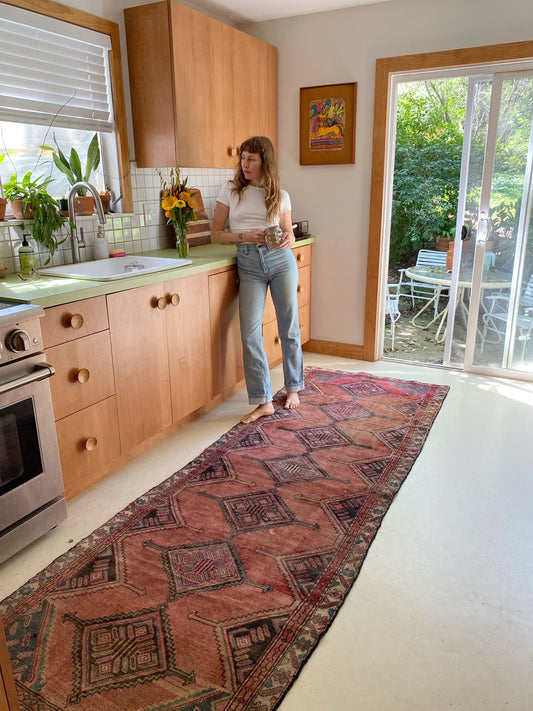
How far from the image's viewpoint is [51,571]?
1.90 metres

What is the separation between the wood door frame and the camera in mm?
3229

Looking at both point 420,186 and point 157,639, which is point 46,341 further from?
point 420,186

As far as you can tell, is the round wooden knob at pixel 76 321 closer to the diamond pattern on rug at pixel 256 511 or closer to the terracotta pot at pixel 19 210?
the terracotta pot at pixel 19 210

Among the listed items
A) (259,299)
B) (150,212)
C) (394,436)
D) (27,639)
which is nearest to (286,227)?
(259,299)

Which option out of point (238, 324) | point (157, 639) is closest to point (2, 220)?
point (238, 324)

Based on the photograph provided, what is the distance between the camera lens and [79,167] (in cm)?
279

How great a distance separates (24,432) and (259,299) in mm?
1549

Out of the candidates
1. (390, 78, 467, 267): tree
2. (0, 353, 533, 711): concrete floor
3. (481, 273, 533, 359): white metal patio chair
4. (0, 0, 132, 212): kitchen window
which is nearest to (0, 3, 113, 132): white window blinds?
(0, 0, 132, 212): kitchen window

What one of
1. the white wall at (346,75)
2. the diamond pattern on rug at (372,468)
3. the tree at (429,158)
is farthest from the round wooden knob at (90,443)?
the tree at (429,158)

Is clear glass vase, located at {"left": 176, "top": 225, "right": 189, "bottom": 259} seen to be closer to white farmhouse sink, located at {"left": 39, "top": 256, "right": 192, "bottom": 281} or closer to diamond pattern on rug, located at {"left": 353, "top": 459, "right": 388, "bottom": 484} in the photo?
white farmhouse sink, located at {"left": 39, "top": 256, "right": 192, "bottom": 281}

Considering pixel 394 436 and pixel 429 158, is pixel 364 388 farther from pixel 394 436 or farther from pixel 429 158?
pixel 429 158

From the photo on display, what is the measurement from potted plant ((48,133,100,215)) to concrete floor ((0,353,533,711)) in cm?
131

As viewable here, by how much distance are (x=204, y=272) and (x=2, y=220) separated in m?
0.97

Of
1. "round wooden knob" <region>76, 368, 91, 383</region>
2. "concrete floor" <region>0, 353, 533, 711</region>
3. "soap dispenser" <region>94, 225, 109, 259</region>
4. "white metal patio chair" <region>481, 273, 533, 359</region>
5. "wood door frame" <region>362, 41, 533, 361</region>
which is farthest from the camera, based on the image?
"white metal patio chair" <region>481, 273, 533, 359</region>
